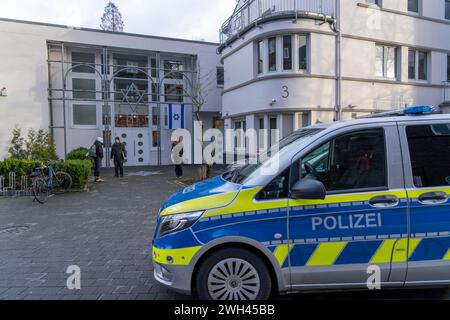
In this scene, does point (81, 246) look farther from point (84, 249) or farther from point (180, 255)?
point (180, 255)

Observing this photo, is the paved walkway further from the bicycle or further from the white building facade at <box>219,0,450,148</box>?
the white building facade at <box>219,0,450,148</box>

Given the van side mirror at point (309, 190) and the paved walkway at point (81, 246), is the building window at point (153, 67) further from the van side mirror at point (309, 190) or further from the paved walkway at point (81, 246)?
the van side mirror at point (309, 190)

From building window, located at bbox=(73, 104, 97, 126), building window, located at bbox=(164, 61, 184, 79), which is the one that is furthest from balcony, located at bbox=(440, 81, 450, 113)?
building window, located at bbox=(73, 104, 97, 126)

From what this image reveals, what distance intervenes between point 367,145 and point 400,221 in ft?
2.72

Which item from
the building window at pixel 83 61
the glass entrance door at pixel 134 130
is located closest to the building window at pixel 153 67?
the glass entrance door at pixel 134 130

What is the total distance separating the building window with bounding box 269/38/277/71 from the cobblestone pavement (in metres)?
6.93

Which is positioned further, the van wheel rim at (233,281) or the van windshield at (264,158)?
the van windshield at (264,158)

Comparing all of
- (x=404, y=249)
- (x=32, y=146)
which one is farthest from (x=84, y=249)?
(x=32, y=146)

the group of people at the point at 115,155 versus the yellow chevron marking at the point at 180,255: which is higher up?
the group of people at the point at 115,155

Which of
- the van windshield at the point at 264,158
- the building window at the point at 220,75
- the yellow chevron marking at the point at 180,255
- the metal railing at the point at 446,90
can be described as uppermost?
the building window at the point at 220,75

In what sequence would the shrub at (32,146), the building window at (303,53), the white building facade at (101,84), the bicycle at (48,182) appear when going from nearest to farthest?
the bicycle at (48,182), the building window at (303,53), the shrub at (32,146), the white building facade at (101,84)

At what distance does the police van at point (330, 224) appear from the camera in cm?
312

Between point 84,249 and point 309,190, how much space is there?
4.13 metres

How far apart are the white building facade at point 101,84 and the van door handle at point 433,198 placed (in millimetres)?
16153
